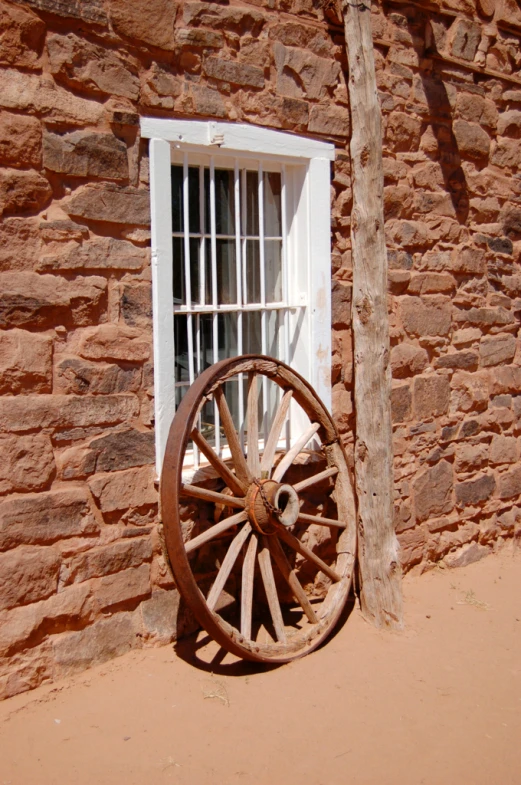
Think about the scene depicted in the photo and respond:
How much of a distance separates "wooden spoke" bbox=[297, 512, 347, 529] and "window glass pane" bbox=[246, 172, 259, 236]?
1.60m

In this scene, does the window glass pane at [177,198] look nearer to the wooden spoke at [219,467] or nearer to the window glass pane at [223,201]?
the window glass pane at [223,201]

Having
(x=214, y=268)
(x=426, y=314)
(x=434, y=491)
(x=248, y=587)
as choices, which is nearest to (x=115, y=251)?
(x=214, y=268)

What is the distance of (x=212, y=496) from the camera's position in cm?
375

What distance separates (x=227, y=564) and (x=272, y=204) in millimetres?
2048

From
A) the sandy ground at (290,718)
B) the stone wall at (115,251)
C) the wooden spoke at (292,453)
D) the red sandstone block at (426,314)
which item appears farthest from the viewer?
the red sandstone block at (426,314)

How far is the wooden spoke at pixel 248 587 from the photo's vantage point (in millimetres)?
3791

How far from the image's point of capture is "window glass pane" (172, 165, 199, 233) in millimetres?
4086

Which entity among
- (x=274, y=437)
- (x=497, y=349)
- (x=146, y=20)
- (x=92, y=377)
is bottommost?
(x=274, y=437)

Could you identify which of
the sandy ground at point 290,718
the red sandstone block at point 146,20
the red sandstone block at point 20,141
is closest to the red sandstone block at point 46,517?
the sandy ground at point 290,718

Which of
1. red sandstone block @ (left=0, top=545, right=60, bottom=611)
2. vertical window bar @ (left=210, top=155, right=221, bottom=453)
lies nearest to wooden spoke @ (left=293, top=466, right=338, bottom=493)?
vertical window bar @ (left=210, top=155, right=221, bottom=453)

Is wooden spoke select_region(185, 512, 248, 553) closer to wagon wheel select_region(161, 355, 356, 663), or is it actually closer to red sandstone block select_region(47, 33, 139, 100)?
wagon wheel select_region(161, 355, 356, 663)

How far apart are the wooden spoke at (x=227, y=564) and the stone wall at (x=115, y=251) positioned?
0.35 m

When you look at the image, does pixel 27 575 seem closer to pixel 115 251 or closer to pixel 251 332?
pixel 115 251

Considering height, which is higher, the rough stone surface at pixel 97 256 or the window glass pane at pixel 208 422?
the rough stone surface at pixel 97 256
